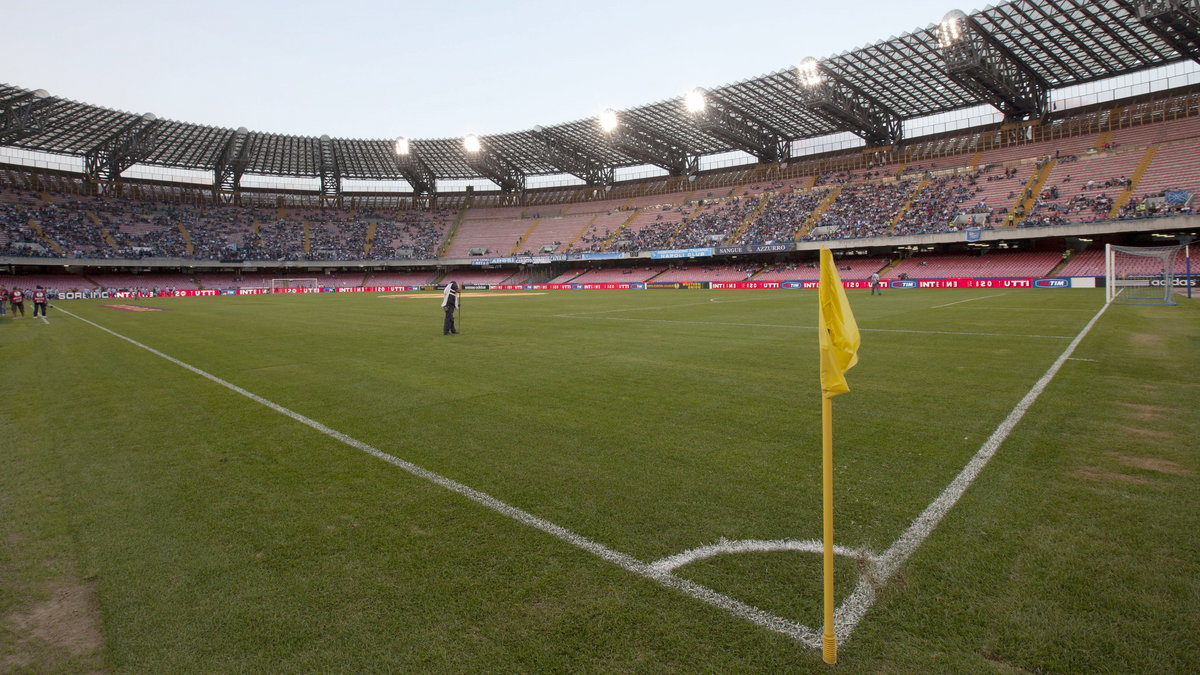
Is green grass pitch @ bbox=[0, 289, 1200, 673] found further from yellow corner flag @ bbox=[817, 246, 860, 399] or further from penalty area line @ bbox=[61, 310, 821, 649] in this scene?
yellow corner flag @ bbox=[817, 246, 860, 399]

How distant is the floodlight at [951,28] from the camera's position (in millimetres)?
40500

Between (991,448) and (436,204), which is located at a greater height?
(436,204)

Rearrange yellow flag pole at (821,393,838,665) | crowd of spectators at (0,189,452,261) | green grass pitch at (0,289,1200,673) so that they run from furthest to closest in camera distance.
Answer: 1. crowd of spectators at (0,189,452,261)
2. green grass pitch at (0,289,1200,673)
3. yellow flag pole at (821,393,838,665)

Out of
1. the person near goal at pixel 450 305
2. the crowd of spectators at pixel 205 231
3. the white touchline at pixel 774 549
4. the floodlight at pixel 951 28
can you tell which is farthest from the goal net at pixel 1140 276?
the crowd of spectators at pixel 205 231

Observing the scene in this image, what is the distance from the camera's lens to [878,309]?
23.8 metres

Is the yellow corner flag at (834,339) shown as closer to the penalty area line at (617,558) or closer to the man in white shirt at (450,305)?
the penalty area line at (617,558)

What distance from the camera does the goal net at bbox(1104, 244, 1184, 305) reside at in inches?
918

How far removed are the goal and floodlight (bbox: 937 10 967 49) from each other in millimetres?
73876

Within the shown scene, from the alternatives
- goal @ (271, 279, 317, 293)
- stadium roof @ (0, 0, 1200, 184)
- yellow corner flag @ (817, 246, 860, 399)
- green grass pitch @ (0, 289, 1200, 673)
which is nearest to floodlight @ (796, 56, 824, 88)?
stadium roof @ (0, 0, 1200, 184)

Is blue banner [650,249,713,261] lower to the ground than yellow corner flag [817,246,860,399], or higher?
higher

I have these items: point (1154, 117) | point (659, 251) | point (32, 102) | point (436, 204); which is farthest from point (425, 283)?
point (1154, 117)

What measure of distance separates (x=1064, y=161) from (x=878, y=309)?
1645 inches

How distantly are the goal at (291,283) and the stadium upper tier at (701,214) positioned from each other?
302cm

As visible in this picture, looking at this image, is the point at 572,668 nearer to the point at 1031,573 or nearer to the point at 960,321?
the point at 1031,573
